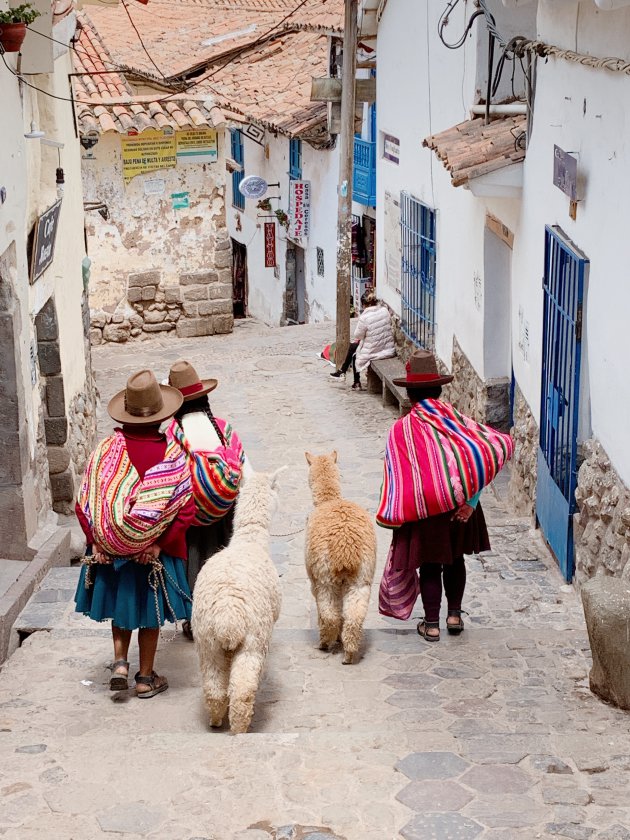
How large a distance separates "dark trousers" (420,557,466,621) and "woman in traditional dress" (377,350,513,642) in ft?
0.04

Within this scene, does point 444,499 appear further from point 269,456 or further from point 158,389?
point 269,456

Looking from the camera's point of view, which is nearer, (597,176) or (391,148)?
(597,176)

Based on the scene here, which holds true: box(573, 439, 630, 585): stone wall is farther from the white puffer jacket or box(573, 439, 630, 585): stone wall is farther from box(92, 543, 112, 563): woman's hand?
the white puffer jacket

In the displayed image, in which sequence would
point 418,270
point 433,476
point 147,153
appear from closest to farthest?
point 433,476, point 418,270, point 147,153

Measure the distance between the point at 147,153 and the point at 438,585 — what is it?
40.2 ft

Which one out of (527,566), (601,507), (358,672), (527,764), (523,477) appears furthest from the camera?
(523,477)

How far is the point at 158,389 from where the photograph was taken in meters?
5.55

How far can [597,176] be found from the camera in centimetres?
663

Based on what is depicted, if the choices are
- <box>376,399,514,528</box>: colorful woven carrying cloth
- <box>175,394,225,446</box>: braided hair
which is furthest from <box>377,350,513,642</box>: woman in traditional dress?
<box>175,394,225,446</box>: braided hair

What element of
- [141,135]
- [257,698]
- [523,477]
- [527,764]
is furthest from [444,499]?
[141,135]

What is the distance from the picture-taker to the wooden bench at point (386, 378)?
13.1m

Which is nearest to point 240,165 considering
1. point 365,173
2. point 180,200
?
point 365,173

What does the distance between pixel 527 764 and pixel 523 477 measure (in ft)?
15.7

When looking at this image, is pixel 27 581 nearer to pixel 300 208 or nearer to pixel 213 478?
pixel 213 478
